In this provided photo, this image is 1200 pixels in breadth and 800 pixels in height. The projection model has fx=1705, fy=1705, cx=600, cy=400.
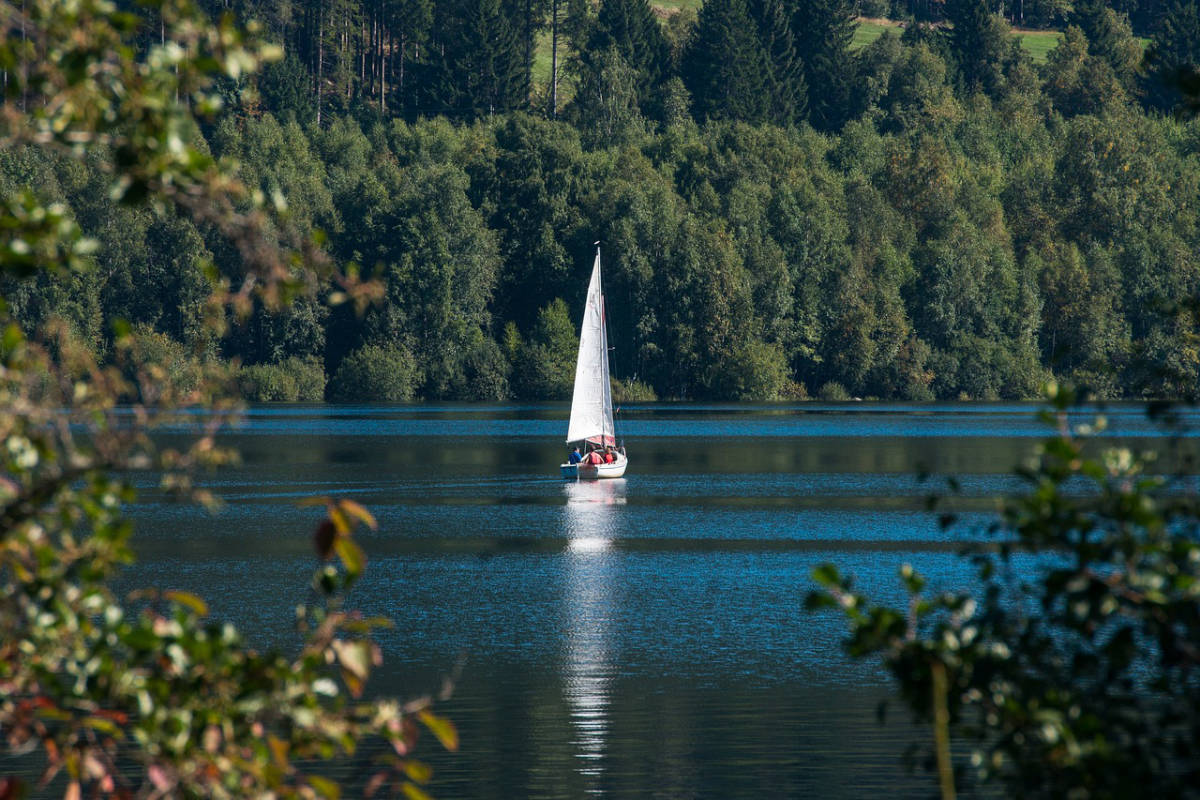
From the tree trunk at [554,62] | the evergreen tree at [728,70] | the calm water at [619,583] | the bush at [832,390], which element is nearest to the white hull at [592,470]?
the calm water at [619,583]

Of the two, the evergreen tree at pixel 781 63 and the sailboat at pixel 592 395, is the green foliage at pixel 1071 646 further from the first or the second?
the evergreen tree at pixel 781 63

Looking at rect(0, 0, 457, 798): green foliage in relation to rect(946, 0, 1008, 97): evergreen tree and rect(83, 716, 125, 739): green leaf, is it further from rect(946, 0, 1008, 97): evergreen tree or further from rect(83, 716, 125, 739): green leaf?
rect(946, 0, 1008, 97): evergreen tree

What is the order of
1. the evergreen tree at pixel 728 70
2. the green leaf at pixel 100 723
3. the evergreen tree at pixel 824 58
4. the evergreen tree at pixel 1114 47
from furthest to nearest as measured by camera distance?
the evergreen tree at pixel 1114 47, the evergreen tree at pixel 824 58, the evergreen tree at pixel 728 70, the green leaf at pixel 100 723

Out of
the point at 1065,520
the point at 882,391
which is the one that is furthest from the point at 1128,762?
the point at 882,391

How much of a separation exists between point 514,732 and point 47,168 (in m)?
109

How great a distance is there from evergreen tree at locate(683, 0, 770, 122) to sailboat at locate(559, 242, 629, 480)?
4240 inches

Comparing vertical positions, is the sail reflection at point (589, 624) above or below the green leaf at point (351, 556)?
below

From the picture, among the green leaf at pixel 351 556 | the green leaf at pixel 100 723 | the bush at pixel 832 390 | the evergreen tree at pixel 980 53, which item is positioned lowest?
the bush at pixel 832 390

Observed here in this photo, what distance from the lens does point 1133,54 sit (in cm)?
19562

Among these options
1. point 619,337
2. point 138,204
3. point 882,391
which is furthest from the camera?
point 882,391

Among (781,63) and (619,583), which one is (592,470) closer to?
(619,583)

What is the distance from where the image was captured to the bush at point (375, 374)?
5069 inches

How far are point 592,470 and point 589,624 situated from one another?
35783 mm

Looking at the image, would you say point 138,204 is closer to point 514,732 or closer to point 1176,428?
point 1176,428
